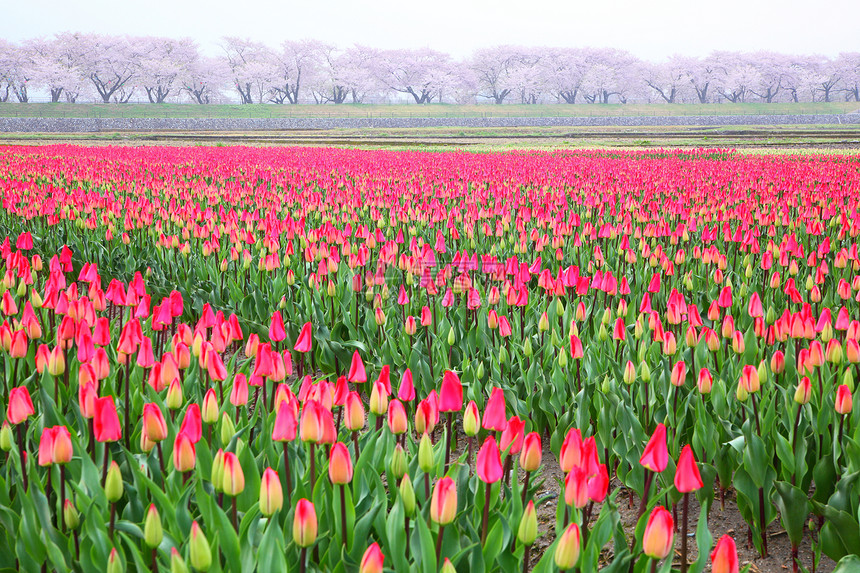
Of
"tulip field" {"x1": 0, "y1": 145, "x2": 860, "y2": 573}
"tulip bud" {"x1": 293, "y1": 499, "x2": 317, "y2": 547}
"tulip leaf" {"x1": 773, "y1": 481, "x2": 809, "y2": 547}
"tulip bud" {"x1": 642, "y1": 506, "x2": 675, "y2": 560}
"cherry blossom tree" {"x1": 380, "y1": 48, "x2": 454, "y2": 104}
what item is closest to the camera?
"tulip bud" {"x1": 642, "y1": 506, "x2": 675, "y2": 560}

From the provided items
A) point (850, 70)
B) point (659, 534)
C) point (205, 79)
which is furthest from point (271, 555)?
point (850, 70)

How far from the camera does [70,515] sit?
196cm

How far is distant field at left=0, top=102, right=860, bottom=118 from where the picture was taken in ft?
243

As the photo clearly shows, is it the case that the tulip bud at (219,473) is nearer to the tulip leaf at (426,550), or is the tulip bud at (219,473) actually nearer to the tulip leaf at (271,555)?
the tulip leaf at (271,555)

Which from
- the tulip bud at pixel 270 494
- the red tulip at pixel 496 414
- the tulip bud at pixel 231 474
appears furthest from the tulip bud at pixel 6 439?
the red tulip at pixel 496 414

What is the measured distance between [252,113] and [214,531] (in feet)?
276

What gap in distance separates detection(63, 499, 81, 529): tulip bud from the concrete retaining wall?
6372cm

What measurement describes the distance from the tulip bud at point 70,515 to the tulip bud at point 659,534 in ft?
5.05

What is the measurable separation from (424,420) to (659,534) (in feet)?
2.63

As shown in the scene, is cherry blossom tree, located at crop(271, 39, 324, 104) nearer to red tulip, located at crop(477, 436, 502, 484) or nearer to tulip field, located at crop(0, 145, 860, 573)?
tulip field, located at crop(0, 145, 860, 573)

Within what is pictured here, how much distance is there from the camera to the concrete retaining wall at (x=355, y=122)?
5969cm

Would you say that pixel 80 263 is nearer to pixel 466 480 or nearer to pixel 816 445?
pixel 466 480

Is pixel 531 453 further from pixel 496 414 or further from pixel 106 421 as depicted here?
pixel 106 421

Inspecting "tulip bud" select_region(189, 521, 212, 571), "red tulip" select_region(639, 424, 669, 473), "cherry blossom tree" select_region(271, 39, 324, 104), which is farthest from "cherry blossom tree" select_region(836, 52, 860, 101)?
"tulip bud" select_region(189, 521, 212, 571)
